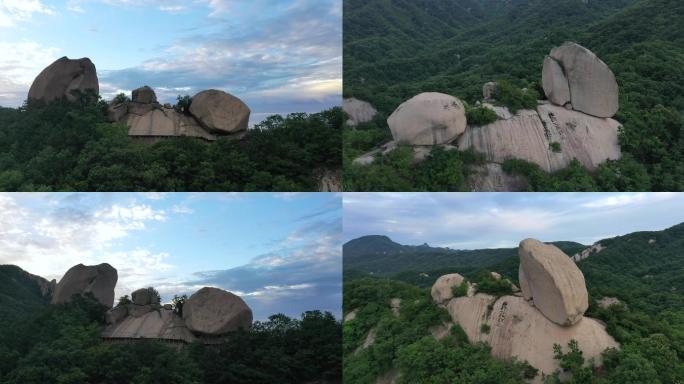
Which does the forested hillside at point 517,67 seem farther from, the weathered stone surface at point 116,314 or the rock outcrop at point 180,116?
the weathered stone surface at point 116,314

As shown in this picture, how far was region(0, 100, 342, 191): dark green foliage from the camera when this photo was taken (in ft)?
36.8

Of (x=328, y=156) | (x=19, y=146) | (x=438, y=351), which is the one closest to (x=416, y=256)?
(x=328, y=156)

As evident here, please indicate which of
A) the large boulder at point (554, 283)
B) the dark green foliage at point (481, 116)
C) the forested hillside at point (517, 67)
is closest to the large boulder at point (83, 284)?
the forested hillside at point (517, 67)

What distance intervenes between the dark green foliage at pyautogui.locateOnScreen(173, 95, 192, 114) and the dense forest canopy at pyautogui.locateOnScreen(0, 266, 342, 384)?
5.53 m

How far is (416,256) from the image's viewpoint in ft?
65.0

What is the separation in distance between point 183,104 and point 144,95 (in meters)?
1.04

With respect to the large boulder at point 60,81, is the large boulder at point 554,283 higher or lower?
lower

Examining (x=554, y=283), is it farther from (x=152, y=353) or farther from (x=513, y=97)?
(x=152, y=353)

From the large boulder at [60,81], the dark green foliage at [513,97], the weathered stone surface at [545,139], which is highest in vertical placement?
the large boulder at [60,81]

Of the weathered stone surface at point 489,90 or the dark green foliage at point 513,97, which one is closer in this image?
the dark green foliage at point 513,97

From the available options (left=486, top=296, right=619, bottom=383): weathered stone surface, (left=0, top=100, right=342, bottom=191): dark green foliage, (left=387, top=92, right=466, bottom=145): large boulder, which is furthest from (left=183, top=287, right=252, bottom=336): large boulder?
(left=486, top=296, right=619, bottom=383): weathered stone surface

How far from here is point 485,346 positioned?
9.73 m

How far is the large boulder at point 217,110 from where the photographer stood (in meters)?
13.7

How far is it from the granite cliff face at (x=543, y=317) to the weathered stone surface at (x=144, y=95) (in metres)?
10.2
